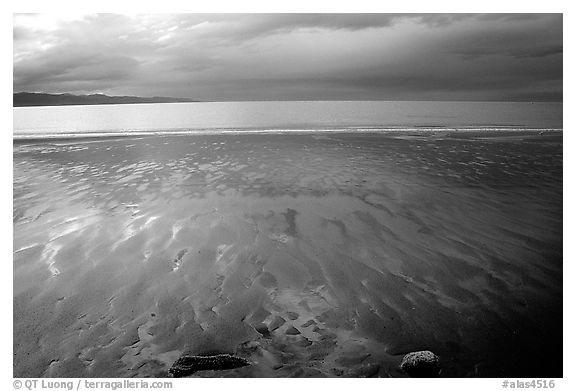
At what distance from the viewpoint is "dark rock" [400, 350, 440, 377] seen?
3143 mm

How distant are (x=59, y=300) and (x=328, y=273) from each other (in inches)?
134

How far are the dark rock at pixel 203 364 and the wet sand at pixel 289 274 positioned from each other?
0.08m

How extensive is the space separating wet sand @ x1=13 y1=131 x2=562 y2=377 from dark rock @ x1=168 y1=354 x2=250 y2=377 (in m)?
0.08

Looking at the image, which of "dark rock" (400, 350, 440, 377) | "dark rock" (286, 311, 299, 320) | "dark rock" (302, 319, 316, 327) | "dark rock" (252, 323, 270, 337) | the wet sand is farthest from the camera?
"dark rock" (286, 311, 299, 320)

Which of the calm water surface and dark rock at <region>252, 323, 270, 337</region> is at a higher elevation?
the calm water surface

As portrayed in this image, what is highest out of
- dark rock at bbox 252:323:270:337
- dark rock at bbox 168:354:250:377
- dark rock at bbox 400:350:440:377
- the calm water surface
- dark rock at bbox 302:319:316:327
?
the calm water surface

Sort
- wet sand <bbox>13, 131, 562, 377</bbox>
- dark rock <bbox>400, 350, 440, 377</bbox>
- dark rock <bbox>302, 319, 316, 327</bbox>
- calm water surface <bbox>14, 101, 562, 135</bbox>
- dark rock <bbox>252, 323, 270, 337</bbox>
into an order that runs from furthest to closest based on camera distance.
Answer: calm water surface <bbox>14, 101, 562, 135</bbox> → dark rock <bbox>302, 319, 316, 327</bbox> → dark rock <bbox>252, 323, 270, 337</bbox> → wet sand <bbox>13, 131, 562, 377</bbox> → dark rock <bbox>400, 350, 440, 377</bbox>

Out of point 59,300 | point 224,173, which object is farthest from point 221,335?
point 224,173

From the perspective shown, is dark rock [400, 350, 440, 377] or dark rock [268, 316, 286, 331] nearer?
dark rock [400, 350, 440, 377]

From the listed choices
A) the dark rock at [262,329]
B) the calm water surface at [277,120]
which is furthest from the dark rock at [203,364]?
the calm water surface at [277,120]

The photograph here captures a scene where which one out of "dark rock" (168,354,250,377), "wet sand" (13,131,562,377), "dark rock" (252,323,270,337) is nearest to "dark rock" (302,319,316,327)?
"wet sand" (13,131,562,377)

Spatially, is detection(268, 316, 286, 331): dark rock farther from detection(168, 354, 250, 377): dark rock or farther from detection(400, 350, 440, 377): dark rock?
detection(400, 350, 440, 377): dark rock

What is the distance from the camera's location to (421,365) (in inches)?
124
